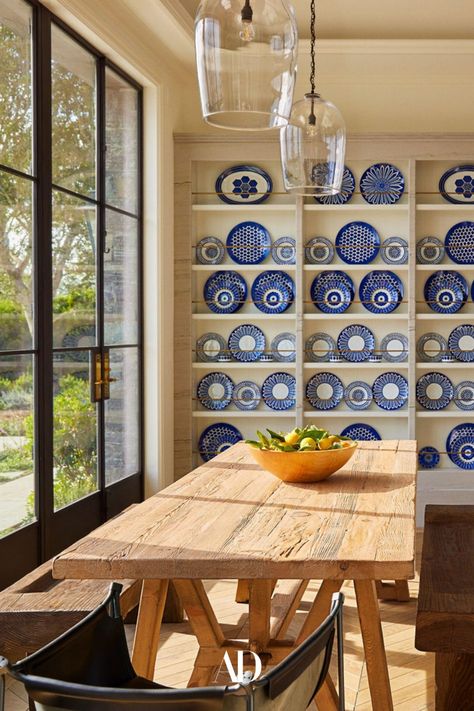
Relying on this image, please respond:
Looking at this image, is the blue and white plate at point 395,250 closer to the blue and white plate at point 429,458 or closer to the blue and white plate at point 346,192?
the blue and white plate at point 346,192

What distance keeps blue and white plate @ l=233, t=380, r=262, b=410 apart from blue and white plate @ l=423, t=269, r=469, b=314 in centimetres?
133

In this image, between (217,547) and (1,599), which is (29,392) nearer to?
(1,599)

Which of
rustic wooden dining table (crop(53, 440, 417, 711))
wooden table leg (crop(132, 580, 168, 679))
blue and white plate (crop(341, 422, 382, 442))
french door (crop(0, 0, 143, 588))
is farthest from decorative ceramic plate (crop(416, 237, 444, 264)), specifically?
wooden table leg (crop(132, 580, 168, 679))

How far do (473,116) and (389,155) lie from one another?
0.69 m

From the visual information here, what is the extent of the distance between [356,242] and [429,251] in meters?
0.50

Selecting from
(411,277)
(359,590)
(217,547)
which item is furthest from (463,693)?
(411,277)

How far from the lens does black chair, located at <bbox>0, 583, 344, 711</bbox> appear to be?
134 cm

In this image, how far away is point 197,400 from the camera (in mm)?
6223

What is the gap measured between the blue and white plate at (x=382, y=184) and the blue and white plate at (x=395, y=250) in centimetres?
26

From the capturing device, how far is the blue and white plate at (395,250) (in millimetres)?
6145

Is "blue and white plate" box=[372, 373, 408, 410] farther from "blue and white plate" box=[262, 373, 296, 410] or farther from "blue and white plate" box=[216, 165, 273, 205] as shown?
"blue and white plate" box=[216, 165, 273, 205]

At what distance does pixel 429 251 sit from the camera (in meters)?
6.22

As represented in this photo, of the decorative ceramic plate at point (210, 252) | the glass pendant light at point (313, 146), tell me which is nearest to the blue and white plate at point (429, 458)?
the decorative ceramic plate at point (210, 252)

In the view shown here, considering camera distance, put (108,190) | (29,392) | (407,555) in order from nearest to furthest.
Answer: (407,555)
(29,392)
(108,190)
